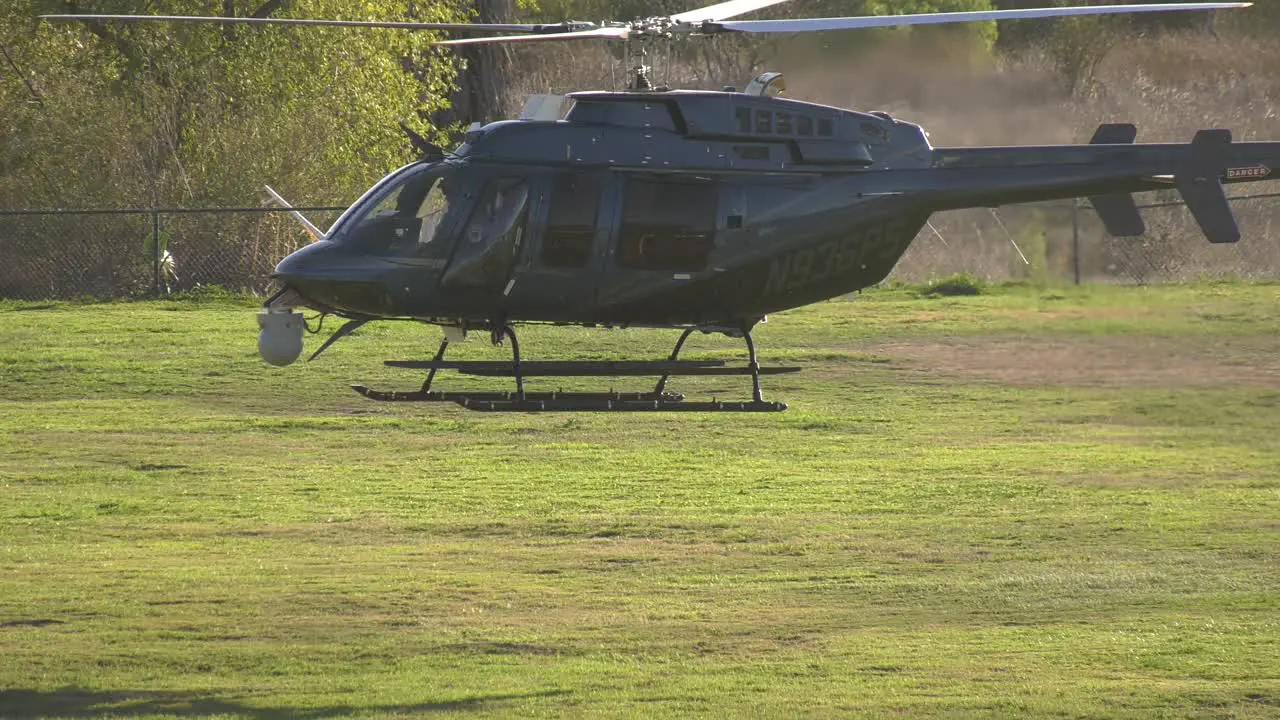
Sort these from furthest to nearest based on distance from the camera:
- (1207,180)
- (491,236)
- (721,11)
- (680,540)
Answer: (680,540) < (1207,180) < (721,11) < (491,236)

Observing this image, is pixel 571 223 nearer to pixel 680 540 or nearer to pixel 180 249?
pixel 680 540

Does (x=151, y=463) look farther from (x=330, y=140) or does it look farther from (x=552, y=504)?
(x=330, y=140)

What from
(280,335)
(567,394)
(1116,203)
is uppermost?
(1116,203)

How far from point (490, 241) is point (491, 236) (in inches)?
1.7

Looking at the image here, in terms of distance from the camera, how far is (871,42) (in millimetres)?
27047

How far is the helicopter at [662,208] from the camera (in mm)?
17125

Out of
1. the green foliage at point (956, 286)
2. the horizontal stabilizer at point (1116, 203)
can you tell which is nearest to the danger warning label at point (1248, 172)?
the horizontal stabilizer at point (1116, 203)

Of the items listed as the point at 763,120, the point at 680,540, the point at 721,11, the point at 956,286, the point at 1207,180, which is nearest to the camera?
the point at 763,120

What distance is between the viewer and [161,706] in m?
14.6

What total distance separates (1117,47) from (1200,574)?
21.1m

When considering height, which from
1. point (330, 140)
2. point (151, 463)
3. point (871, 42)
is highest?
point (871, 42)

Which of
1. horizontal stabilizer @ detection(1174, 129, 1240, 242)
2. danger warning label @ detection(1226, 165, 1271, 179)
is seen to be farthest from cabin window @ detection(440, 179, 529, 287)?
danger warning label @ detection(1226, 165, 1271, 179)

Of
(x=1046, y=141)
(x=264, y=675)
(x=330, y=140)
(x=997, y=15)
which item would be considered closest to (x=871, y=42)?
(x=1046, y=141)

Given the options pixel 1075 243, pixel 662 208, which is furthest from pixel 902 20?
pixel 1075 243
